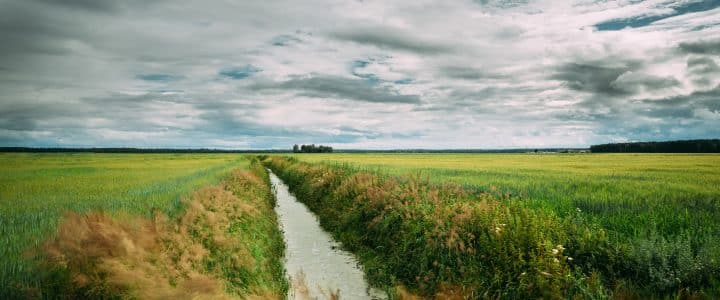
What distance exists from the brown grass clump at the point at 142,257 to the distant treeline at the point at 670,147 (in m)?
96.4

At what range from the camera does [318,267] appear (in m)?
10.1

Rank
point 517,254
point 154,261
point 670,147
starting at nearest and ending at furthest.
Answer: point 154,261 → point 517,254 → point 670,147

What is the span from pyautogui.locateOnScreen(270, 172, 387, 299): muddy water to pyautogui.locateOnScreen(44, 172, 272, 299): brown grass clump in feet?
4.58

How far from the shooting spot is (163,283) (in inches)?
207

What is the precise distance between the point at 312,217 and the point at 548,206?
→ 1049cm

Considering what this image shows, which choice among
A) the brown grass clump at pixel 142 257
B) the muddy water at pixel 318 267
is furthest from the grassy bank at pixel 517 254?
the brown grass clump at pixel 142 257

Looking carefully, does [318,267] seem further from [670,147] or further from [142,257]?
[670,147]

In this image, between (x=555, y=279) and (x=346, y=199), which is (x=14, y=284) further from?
(x=346, y=199)

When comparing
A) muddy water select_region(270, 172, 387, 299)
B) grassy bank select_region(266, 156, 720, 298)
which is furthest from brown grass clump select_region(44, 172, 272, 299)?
grassy bank select_region(266, 156, 720, 298)

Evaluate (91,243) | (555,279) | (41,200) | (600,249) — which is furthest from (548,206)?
(41,200)

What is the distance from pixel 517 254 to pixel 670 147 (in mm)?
112616

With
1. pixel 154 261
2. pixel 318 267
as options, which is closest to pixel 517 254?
pixel 318 267

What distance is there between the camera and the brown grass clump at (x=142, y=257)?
4.85m

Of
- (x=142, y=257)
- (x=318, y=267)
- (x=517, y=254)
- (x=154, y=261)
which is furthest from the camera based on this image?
(x=318, y=267)
